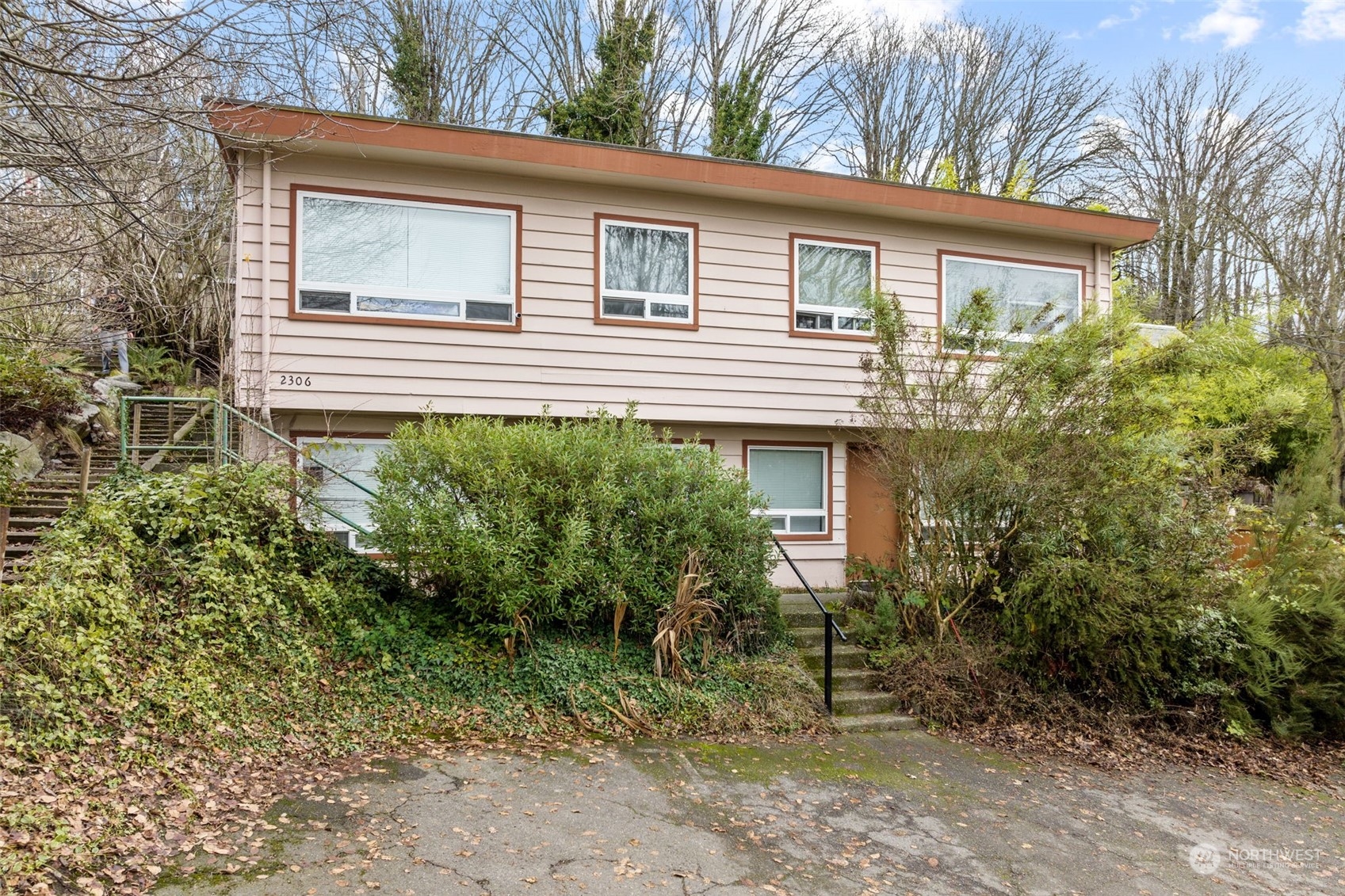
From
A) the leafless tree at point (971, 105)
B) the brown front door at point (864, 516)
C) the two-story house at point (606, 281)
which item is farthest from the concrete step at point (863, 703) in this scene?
the leafless tree at point (971, 105)

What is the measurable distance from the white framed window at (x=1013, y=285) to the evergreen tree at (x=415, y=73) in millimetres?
13538

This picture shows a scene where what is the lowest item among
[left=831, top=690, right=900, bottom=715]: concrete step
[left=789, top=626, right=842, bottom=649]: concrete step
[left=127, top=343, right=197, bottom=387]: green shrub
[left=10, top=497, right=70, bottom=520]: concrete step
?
[left=831, top=690, right=900, bottom=715]: concrete step

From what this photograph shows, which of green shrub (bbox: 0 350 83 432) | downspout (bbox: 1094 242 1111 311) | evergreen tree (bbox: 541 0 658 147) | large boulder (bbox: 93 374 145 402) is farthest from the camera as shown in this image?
evergreen tree (bbox: 541 0 658 147)

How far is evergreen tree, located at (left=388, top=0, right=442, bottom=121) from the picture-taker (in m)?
18.9

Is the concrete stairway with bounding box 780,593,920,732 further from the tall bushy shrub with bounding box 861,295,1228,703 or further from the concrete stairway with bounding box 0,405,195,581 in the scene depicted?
the concrete stairway with bounding box 0,405,195,581

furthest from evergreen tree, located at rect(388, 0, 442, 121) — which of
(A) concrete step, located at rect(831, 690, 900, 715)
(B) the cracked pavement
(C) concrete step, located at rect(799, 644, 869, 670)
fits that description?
(B) the cracked pavement

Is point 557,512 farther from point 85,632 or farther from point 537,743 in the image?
point 85,632

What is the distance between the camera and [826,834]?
17.5ft

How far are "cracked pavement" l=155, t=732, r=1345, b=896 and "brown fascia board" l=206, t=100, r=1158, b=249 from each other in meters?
5.47

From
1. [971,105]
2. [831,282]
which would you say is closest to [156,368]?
[831,282]

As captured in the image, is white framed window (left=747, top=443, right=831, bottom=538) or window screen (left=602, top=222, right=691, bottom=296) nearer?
window screen (left=602, top=222, right=691, bottom=296)

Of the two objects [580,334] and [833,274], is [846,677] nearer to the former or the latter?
[580,334]

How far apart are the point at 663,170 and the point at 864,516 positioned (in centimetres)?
515

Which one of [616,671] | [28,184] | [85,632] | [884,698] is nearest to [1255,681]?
[884,698]
